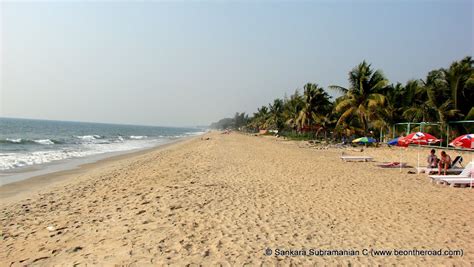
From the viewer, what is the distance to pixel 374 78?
2897 cm

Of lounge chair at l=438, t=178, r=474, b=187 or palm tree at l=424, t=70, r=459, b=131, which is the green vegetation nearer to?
palm tree at l=424, t=70, r=459, b=131

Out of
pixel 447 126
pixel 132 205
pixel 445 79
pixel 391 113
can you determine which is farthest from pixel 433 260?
pixel 391 113

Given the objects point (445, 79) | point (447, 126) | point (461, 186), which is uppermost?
point (445, 79)

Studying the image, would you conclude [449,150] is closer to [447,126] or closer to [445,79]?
[447,126]

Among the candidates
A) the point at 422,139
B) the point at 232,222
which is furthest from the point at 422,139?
the point at 232,222

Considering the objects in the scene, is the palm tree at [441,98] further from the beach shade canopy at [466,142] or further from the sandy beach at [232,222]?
the sandy beach at [232,222]

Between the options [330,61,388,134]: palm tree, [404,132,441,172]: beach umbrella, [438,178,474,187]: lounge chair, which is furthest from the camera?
[330,61,388,134]: palm tree

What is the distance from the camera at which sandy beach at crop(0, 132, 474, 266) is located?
4930mm

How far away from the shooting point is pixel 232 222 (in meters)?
6.41

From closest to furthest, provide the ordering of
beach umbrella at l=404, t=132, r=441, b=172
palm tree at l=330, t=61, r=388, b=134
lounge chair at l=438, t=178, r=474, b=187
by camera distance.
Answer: lounge chair at l=438, t=178, r=474, b=187
beach umbrella at l=404, t=132, r=441, b=172
palm tree at l=330, t=61, r=388, b=134

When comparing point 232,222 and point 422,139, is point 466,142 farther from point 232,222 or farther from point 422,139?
point 232,222

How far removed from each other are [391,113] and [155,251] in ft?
102

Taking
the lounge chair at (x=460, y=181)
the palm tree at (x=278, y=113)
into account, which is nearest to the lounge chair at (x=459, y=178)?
the lounge chair at (x=460, y=181)

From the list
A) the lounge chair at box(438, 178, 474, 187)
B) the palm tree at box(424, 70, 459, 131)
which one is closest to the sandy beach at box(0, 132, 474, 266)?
the lounge chair at box(438, 178, 474, 187)
